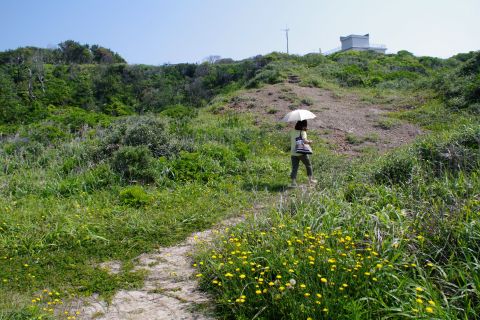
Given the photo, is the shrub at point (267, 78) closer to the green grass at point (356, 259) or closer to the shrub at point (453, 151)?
the shrub at point (453, 151)

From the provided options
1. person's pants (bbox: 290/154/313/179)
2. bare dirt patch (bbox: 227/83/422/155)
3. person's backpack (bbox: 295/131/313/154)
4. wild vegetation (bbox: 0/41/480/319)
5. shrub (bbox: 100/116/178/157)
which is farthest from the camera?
bare dirt patch (bbox: 227/83/422/155)

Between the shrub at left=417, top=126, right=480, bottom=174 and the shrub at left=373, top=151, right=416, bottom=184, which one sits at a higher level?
the shrub at left=417, top=126, right=480, bottom=174

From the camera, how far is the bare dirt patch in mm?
11891

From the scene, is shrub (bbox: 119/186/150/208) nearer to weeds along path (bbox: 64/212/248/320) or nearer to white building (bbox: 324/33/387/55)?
weeds along path (bbox: 64/212/248/320)

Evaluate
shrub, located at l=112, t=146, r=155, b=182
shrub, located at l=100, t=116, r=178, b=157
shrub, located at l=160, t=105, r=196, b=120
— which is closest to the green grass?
shrub, located at l=112, t=146, r=155, b=182

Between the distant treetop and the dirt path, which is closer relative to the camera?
the dirt path

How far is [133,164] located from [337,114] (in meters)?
8.60

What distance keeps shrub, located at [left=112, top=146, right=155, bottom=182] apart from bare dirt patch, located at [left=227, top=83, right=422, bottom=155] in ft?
17.2

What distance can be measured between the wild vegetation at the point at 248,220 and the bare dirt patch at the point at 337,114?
100 centimetres

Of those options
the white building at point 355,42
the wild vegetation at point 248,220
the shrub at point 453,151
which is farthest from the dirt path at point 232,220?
the white building at point 355,42

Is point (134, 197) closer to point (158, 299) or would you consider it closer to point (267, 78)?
point (158, 299)

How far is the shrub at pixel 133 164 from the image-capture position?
307 inches

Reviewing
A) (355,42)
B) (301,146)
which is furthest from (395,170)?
(355,42)

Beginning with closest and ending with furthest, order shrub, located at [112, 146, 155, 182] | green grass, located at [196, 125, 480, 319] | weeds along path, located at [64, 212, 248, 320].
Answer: green grass, located at [196, 125, 480, 319] < weeds along path, located at [64, 212, 248, 320] < shrub, located at [112, 146, 155, 182]
